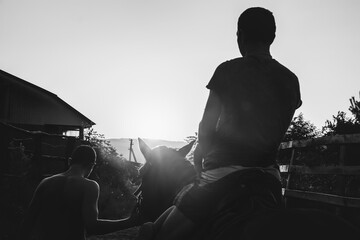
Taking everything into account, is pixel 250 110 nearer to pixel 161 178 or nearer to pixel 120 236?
pixel 161 178

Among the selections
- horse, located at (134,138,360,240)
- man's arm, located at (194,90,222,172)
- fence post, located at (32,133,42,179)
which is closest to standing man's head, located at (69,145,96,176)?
horse, located at (134,138,360,240)

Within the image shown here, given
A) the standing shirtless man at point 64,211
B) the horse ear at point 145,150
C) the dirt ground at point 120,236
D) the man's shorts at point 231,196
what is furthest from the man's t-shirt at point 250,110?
the dirt ground at point 120,236

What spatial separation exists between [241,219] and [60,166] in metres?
9.80

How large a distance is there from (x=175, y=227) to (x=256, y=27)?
4.54ft

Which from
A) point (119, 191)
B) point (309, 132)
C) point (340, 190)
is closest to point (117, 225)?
point (340, 190)

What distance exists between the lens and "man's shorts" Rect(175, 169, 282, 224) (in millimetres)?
2102

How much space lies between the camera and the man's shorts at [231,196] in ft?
6.89

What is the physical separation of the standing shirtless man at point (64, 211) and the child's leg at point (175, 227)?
2.17 metres

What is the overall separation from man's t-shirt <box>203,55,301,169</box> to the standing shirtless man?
2.50m

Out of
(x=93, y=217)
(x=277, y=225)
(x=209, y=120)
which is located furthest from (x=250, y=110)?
(x=93, y=217)

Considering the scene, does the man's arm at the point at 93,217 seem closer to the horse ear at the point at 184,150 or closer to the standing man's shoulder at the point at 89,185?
the standing man's shoulder at the point at 89,185

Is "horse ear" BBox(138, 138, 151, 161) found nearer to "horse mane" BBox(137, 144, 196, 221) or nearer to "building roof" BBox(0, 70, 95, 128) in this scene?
"horse mane" BBox(137, 144, 196, 221)

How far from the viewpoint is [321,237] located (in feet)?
5.65

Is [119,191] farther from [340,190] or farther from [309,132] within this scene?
[309,132]
